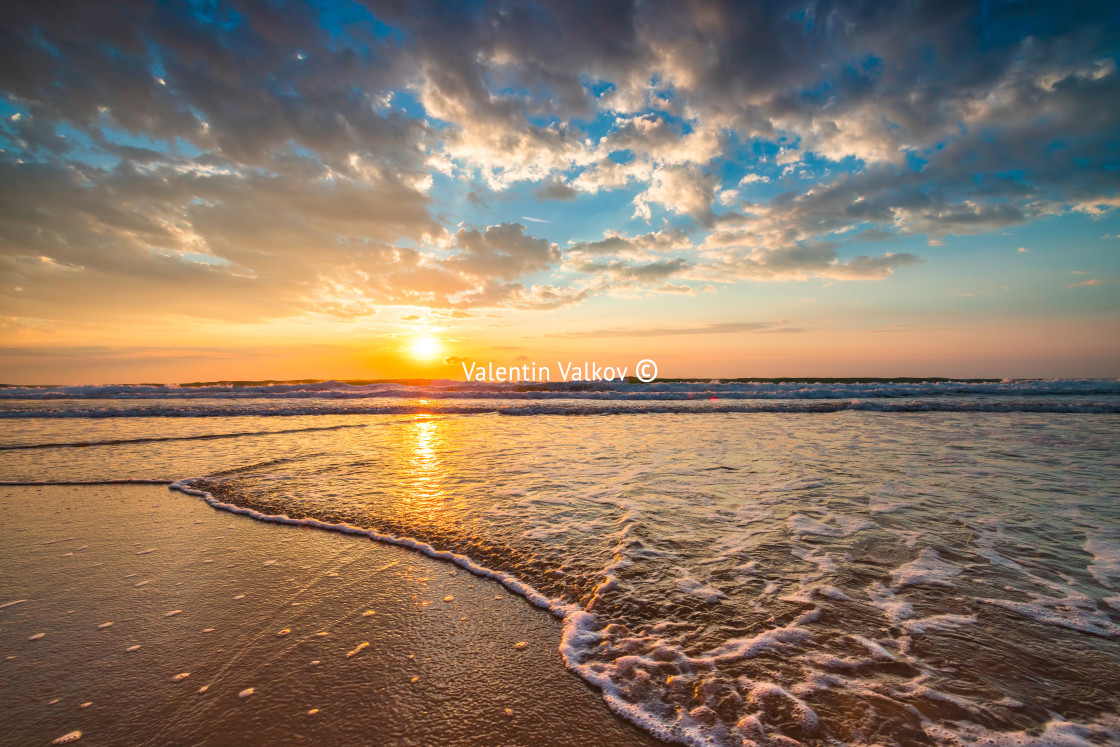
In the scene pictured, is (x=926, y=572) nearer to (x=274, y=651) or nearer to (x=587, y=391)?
(x=274, y=651)

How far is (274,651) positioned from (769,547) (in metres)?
4.23

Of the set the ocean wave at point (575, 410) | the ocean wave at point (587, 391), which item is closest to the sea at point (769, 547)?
the ocean wave at point (575, 410)

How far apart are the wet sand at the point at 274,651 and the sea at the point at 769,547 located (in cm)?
35

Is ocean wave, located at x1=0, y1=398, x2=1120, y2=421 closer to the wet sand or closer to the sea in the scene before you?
the sea

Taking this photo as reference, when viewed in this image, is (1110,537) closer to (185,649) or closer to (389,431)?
(185,649)

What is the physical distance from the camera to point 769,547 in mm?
4387

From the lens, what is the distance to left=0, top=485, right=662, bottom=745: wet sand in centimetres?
230

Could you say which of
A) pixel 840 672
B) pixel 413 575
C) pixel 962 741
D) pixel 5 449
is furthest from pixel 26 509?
pixel 962 741

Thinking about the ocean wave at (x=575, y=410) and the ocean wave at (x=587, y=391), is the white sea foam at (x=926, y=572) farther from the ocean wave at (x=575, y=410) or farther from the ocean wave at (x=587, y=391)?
the ocean wave at (x=587, y=391)

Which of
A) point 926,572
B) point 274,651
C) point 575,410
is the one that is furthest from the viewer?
point 575,410

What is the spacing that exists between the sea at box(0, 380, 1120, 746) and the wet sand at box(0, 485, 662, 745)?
353 mm

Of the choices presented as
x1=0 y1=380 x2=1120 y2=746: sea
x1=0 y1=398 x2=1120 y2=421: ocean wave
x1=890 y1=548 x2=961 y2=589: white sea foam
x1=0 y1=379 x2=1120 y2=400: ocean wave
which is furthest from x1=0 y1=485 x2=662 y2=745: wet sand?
x1=0 y1=379 x2=1120 y2=400: ocean wave

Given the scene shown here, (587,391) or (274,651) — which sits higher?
(587,391)

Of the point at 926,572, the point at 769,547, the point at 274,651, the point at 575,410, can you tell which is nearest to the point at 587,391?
the point at 575,410
